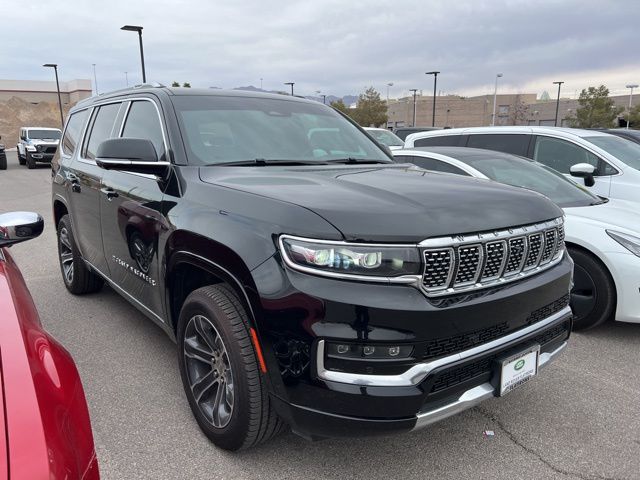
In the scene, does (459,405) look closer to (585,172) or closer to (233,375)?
(233,375)

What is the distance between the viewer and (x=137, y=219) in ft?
10.3

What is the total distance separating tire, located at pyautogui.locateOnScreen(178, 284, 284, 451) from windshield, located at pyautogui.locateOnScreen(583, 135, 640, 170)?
625cm

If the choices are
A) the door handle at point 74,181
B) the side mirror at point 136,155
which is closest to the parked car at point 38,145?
the door handle at point 74,181

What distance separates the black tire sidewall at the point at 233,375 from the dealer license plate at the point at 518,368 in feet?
3.63

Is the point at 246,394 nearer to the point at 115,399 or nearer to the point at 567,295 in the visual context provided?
the point at 115,399

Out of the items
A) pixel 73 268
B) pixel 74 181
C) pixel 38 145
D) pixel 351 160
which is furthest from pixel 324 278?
pixel 38 145

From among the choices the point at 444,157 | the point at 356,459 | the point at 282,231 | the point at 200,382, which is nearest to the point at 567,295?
the point at 356,459

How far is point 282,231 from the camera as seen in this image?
6.82ft

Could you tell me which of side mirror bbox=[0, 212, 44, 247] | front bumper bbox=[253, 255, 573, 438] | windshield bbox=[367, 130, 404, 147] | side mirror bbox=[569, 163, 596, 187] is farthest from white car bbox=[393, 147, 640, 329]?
windshield bbox=[367, 130, 404, 147]

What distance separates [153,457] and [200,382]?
1.39ft

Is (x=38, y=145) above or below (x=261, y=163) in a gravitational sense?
below

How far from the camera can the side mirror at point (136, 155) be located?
9.35ft

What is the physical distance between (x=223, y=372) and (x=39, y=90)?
243 ft

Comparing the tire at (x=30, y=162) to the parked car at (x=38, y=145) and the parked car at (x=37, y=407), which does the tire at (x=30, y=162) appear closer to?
the parked car at (x=38, y=145)
